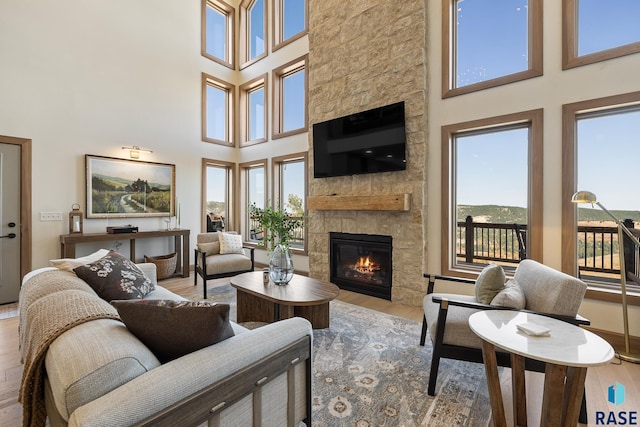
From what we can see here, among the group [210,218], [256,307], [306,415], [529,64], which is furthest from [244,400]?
[210,218]

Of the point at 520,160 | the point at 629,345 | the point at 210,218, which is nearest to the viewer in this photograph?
the point at 629,345

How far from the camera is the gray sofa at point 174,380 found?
0.86 meters

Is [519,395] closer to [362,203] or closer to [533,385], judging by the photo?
[533,385]

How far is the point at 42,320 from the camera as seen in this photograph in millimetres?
1227

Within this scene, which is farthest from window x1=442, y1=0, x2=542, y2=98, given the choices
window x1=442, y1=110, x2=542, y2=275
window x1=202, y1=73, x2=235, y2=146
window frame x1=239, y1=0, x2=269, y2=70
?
window x1=202, y1=73, x2=235, y2=146

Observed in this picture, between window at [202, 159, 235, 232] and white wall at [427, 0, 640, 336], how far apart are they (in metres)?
4.35

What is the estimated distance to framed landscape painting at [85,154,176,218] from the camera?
4391 millimetres

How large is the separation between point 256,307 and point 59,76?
4.37 m

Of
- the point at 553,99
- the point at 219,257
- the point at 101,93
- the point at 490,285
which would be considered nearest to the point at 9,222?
the point at 101,93

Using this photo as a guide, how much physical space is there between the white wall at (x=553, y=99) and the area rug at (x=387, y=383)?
1.55 meters

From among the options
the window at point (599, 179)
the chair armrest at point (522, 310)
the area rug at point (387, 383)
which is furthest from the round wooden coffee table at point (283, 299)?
the window at point (599, 179)

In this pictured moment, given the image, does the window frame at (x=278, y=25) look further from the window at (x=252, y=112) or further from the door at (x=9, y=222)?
the door at (x=9, y=222)

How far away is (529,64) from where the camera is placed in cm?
304

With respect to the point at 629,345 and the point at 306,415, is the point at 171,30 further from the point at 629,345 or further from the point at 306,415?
the point at 629,345
